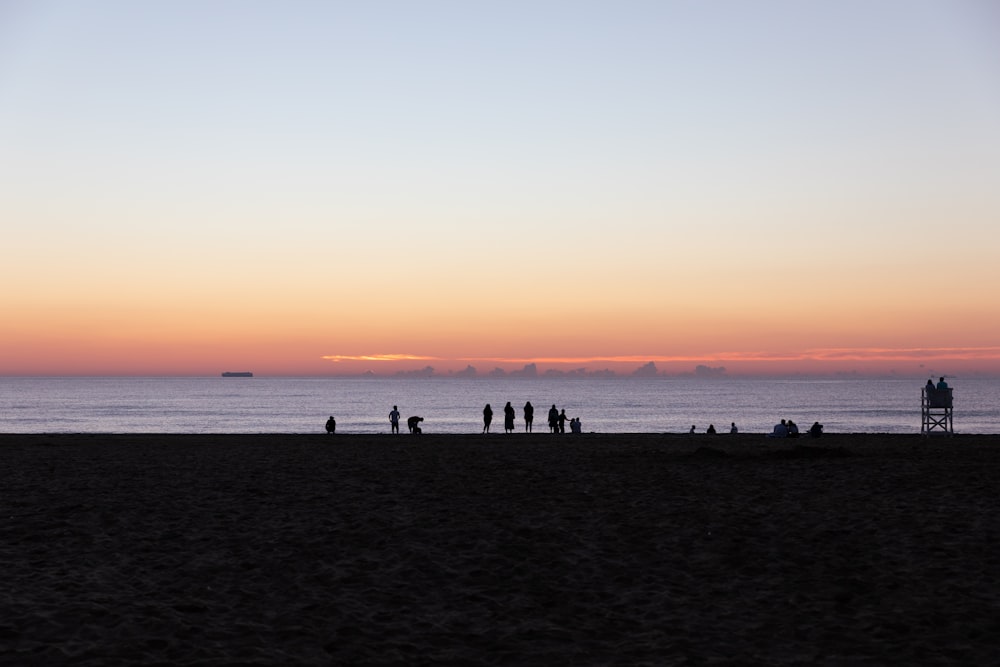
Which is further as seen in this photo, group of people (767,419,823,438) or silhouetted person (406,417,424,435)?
silhouetted person (406,417,424,435)
